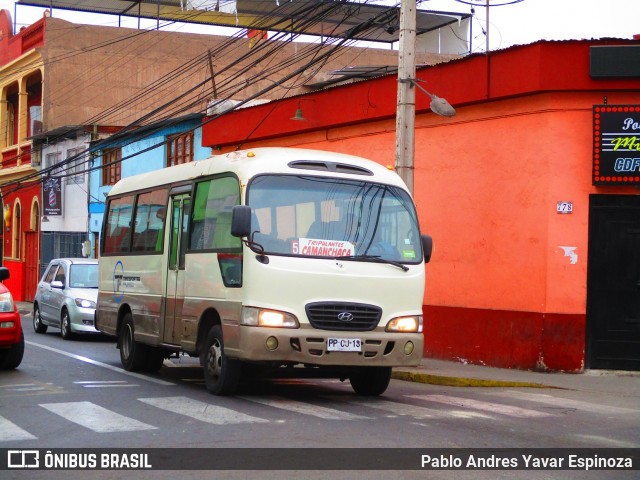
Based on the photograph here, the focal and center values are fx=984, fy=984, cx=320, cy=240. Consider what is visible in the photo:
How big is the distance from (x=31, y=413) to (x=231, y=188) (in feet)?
11.1

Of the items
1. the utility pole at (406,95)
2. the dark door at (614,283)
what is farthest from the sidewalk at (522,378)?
the utility pole at (406,95)

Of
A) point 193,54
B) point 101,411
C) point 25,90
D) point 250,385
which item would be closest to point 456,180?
point 250,385

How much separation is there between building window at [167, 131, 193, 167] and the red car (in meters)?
17.4

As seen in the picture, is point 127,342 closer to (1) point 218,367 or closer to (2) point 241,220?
(1) point 218,367

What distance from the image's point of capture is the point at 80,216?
124ft

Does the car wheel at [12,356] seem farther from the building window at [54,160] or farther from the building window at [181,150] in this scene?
the building window at [54,160]

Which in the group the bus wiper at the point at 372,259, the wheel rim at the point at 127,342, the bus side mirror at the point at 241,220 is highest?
the bus side mirror at the point at 241,220

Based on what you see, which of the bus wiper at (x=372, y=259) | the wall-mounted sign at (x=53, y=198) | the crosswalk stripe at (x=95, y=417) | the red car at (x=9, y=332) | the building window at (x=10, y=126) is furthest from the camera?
the building window at (x=10, y=126)

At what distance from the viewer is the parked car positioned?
21.0 meters

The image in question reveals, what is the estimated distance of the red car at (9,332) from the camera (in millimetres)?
13461

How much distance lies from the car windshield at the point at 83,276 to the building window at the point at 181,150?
9.30 m

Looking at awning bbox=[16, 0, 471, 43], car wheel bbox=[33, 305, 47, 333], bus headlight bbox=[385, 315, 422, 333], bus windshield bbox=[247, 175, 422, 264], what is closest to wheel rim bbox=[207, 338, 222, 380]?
bus windshield bbox=[247, 175, 422, 264]

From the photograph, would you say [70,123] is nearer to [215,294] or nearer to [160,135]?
[160,135]

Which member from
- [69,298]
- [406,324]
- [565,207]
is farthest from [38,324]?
[406,324]
